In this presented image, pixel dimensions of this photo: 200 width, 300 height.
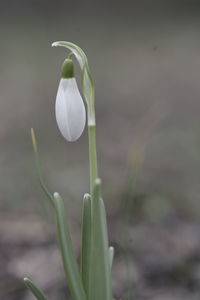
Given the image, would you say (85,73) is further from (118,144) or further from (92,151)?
(118,144)

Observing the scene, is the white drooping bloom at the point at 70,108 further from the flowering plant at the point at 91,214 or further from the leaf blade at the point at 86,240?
the leaf blade at the point at 86,240

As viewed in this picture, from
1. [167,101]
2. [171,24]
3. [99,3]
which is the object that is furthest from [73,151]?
[99,3]

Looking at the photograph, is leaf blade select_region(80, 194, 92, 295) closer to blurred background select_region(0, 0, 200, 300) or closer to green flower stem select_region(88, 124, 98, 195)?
green flower stem select_region(88, 124, 98, 195)

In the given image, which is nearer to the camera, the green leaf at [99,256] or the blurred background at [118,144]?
the green leaf at [99,256]

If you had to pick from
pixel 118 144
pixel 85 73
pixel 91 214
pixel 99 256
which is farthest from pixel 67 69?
pixel 118 144

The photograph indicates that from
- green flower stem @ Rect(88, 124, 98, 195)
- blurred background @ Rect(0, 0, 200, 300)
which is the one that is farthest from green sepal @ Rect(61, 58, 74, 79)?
blurred background @ Rect(0, 0, 200, 300)

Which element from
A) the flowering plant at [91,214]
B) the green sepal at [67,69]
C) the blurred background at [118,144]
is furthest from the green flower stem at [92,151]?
the blurred background at [118,144]
